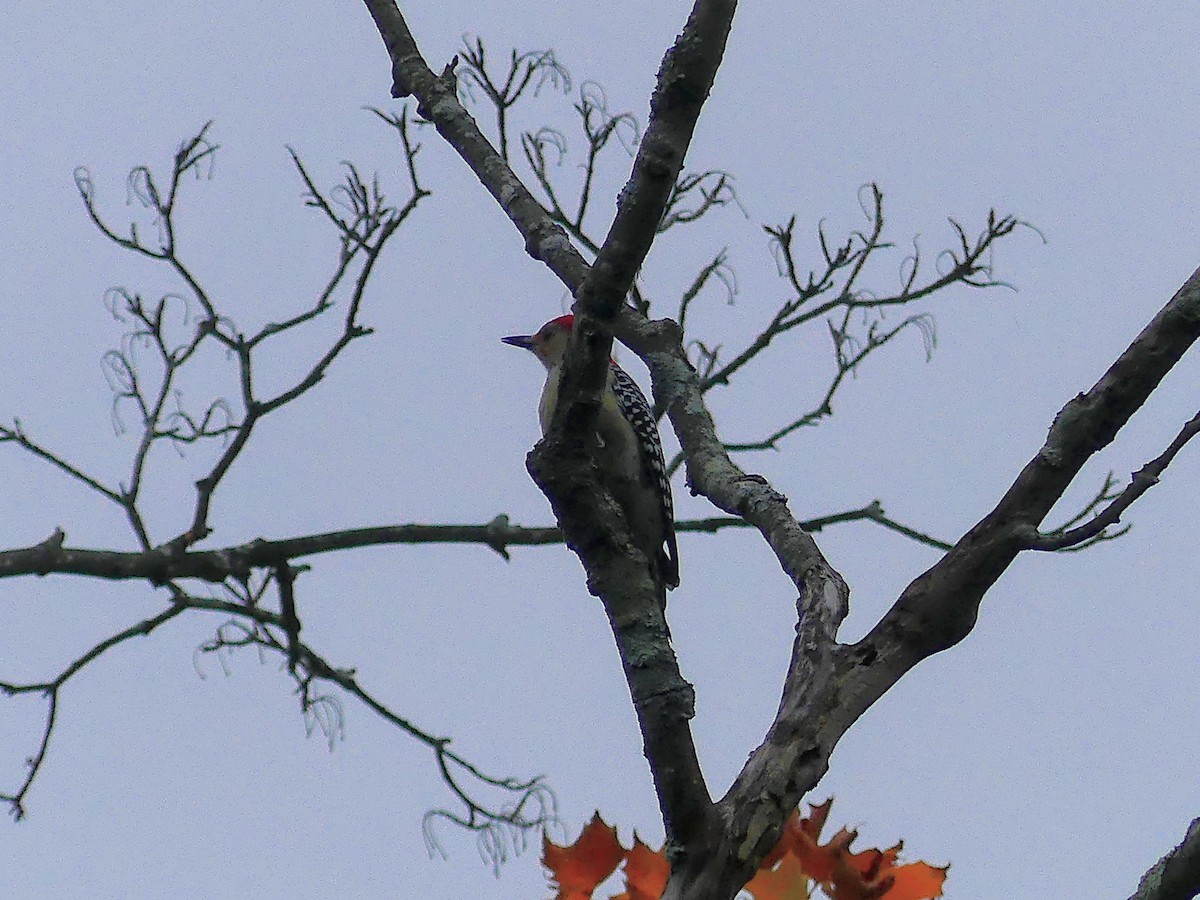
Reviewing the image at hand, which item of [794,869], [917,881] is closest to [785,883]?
[794,869]

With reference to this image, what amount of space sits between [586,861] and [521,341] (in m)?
5.61

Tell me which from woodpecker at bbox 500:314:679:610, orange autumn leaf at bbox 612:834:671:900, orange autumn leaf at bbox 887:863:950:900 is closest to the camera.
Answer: orange autumn leaf at bbox 887:863:950:900

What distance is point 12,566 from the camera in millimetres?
5000

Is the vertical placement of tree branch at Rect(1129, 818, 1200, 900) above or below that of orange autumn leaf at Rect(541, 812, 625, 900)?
below

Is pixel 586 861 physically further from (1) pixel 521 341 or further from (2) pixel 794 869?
(1) pixel 521 341

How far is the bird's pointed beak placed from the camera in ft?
24.6

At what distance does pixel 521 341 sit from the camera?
755cm

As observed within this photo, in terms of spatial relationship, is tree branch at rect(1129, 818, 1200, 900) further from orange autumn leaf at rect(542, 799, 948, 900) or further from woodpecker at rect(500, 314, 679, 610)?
woodpecker at rect(500, 314, 679, 610)

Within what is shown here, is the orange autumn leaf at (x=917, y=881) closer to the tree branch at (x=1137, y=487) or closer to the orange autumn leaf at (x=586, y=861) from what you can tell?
the orange autumn leaf at (x=586, y=861)

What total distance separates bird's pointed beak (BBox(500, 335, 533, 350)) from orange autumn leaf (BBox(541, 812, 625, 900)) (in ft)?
18.1

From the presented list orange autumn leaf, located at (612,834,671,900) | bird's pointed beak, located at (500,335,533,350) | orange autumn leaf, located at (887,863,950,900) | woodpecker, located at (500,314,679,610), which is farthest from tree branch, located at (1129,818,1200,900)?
bird's pointed beak, located at (500,335,533,350)

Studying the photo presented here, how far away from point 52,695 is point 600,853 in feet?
12.9

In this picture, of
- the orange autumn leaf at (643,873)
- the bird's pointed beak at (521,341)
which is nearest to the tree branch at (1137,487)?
the orange autumn leaf at (643,873)

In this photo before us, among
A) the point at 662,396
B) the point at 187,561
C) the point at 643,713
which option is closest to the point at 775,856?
the point at 643,713
